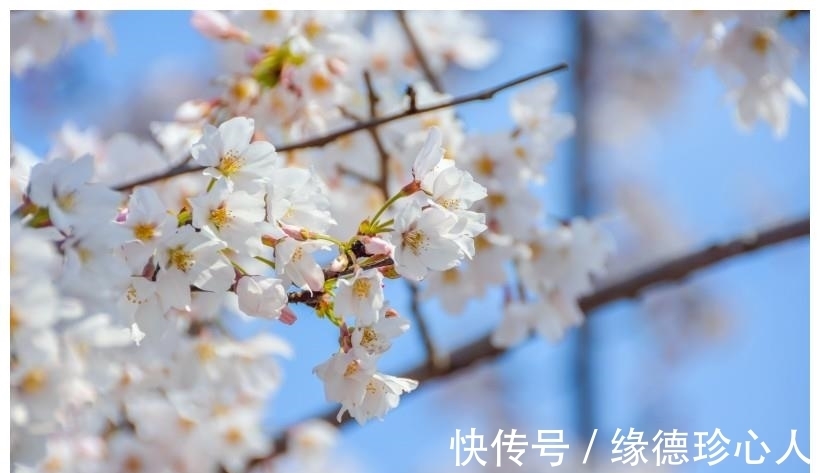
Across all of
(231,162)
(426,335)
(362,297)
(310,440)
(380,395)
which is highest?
(231,162)

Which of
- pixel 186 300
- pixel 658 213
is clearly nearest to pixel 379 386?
pixel 186 300

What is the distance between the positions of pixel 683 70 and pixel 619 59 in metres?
0.28

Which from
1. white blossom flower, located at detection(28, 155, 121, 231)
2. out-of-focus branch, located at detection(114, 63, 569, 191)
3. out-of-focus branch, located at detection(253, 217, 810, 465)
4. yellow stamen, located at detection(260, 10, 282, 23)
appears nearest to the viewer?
white blossom flower, located at detection(28, 155, 121, 231)

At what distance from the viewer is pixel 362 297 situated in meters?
0.88

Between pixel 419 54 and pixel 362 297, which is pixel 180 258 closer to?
pixel 362 297

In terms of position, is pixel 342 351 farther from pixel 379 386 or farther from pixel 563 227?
pixel 563 227

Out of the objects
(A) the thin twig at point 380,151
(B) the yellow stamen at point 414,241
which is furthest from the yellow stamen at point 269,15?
(B) the yellow stamen at point 414,241

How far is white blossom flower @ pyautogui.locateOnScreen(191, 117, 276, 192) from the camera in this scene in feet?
3.00

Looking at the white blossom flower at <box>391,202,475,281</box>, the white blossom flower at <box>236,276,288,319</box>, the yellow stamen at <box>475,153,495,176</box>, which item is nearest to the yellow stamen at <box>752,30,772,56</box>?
the yellow stamen at <box>475,153,495,176</box>

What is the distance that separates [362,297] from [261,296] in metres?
0.09

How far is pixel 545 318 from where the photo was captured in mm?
1585

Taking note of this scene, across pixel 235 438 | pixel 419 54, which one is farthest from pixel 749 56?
pixel 235 438

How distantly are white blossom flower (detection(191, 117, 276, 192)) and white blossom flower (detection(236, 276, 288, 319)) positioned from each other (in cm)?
8

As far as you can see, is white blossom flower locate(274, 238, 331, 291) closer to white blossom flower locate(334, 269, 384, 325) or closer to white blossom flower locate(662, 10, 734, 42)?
white blossom flower locate(334, 269, 384, 325)
